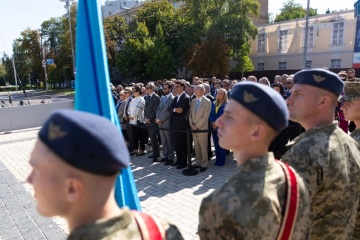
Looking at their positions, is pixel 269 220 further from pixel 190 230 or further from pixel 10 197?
pixel 10 197

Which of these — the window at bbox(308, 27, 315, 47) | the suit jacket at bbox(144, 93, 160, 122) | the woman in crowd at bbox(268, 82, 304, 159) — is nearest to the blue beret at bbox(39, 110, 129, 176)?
the woman in crowd at bbox(268, 82, 304, 159)

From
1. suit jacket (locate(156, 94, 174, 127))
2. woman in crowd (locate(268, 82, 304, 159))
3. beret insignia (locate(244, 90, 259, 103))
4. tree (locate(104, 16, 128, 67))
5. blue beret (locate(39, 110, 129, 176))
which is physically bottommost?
woman in crowd (locate(268, 82, 304, 159))

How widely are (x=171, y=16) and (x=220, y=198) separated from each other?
3709 cm

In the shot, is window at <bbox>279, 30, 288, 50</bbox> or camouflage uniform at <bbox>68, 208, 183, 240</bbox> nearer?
camouflage uniform at <bbox>68, 208, 183, 240</bbox>

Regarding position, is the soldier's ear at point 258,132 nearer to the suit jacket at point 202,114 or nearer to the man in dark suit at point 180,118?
the suit jacket at point 202,114

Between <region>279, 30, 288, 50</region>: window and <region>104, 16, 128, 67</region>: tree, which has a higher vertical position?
<region>104, 16, 128, 67</region>: tree

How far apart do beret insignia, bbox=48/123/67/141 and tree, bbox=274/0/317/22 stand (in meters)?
63.8

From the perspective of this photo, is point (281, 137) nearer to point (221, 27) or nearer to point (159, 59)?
point (221, 27)

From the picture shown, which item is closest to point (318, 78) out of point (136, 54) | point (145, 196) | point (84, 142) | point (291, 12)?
point (84, 142)

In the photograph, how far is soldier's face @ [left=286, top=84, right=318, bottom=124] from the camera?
2.18m

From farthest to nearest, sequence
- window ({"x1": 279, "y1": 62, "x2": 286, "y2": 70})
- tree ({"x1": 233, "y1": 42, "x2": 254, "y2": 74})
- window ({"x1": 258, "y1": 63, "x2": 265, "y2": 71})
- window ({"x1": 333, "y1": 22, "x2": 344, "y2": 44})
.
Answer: window ({"x1": 258, "y1": 63, "x2": 265, "y2": 71}) → window ({"x1": 279, "y1": 62, "x2": 286, "y2": 70}) → tree ({"x1": 233, "y1": 42, "x2": 254, "y2": 74}) → window ({"x1": 333, "y1": 22, "x2": 344, "y2": 44})

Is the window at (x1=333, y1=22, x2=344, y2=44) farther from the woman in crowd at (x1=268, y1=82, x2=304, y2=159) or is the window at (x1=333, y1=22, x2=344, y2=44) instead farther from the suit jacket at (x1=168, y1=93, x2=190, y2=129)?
the suit jacket at (x1=168, y1=93, x2=190, y2=129)

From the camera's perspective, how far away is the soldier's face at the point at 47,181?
1081 millimetres

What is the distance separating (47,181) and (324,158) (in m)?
1.67
